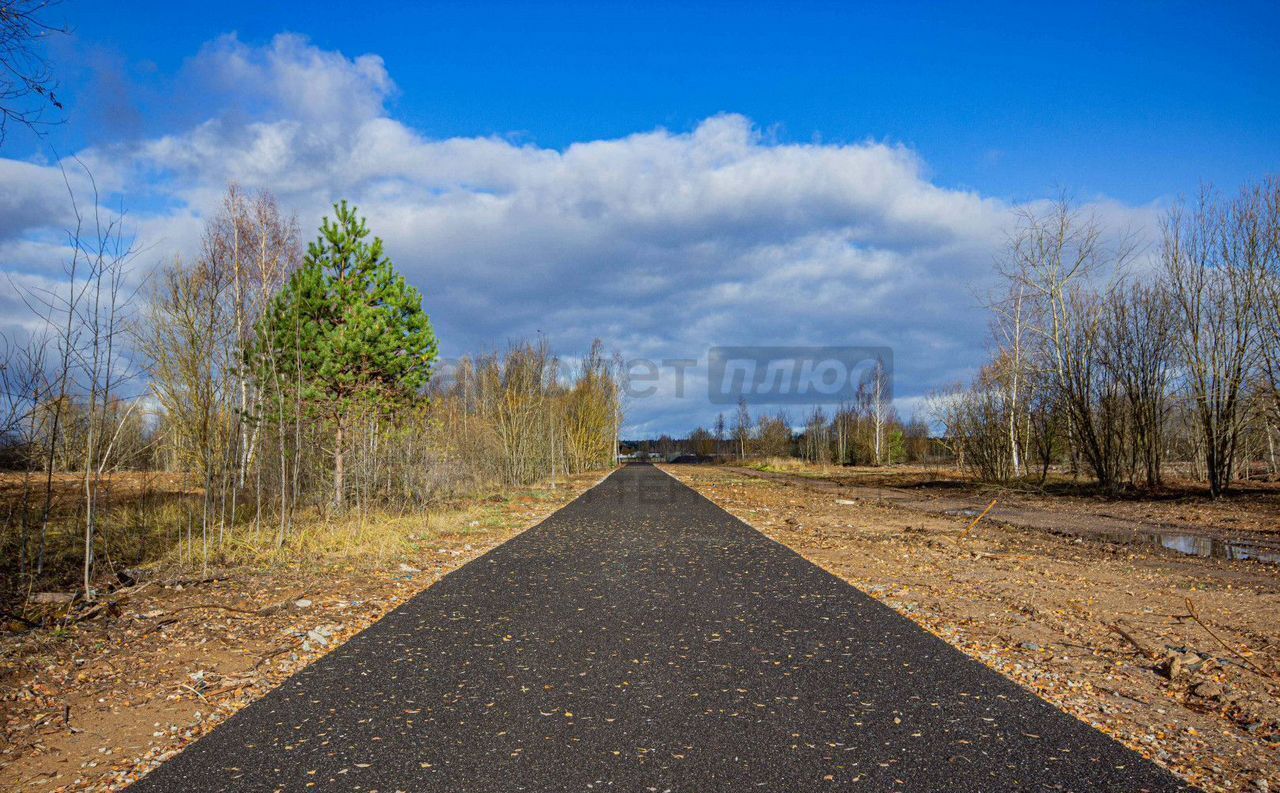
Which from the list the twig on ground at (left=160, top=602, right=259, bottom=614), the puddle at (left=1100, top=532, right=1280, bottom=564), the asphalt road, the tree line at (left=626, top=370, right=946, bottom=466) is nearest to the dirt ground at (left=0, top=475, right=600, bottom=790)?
the twig on ground at (left=160, top=602, right=259, bottom=614)

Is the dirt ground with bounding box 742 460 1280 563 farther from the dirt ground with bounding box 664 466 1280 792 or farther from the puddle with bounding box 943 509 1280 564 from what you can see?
the dirt ground with bounding box 664 466 1280 792

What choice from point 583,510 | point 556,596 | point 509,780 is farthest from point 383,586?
point 583,510

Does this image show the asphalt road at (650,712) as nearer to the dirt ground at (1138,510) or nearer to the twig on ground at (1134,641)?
the twig on ground at (1134,641)

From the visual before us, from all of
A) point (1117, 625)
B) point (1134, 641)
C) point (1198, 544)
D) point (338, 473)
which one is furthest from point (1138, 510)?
point (338, 473)

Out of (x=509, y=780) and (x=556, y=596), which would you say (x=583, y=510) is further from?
(x=509, y=780)

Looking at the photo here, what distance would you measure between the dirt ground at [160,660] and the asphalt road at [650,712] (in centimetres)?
33

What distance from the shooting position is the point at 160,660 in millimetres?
5273

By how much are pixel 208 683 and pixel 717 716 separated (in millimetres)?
3560

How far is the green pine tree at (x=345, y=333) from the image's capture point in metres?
15.5

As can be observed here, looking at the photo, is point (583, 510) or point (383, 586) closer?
point (383, 586)

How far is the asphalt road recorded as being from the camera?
3375 mm

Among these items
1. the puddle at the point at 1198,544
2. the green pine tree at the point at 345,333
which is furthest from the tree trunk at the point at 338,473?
the puddle at the point at 1198,544

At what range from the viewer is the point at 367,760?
354 cm

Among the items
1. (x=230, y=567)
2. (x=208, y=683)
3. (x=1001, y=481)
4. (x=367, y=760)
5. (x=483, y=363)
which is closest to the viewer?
(x=367, y=760)
